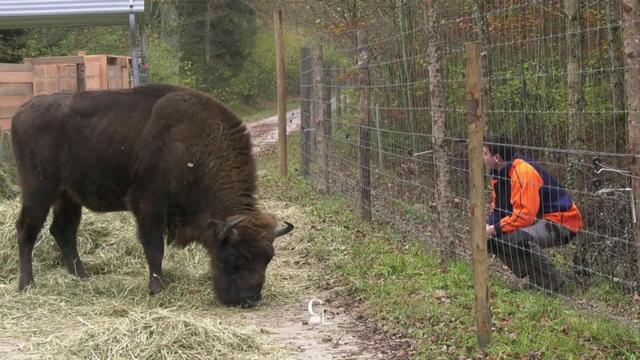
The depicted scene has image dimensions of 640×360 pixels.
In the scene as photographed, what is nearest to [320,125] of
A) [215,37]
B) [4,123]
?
[4,123]

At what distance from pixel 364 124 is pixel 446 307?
4145mm

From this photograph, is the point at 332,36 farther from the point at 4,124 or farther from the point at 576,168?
the point at 576,168

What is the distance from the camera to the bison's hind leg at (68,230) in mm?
8297

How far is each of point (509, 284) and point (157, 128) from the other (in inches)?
139

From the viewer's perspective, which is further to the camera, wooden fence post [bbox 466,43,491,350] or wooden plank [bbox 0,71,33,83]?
wooden plank [bbox 0,71,33,83]

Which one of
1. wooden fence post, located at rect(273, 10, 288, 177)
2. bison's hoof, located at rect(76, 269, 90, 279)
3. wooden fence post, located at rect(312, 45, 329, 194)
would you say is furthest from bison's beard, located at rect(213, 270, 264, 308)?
wooden fence post, located at rect(273, 10, 288, 177)

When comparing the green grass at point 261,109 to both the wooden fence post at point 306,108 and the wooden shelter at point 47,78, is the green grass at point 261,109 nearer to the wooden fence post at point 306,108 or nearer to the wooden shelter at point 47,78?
the wooden fence post at point 306,108

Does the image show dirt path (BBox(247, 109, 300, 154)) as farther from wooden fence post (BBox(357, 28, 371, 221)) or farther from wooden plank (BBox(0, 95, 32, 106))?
Result: wooden fence post (BBox(357, 28, 371, 221))

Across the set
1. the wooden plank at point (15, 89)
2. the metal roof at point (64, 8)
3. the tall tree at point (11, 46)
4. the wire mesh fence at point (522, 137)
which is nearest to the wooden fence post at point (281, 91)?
the metal roof at point (64, 8)

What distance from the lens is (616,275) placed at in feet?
22.1

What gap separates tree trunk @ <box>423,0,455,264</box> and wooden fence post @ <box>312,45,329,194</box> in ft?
16.7

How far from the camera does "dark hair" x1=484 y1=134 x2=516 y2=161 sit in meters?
6.80

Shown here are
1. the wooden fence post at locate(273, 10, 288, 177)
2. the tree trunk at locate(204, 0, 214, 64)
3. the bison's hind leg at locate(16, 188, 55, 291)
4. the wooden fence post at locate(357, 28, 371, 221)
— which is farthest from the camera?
the tree trunk at locate(204, 0, 214, 64)

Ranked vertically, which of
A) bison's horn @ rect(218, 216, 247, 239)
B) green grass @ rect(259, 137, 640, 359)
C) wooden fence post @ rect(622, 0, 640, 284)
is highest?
wooden fence post @ rect(622, 0, 640, 284)
